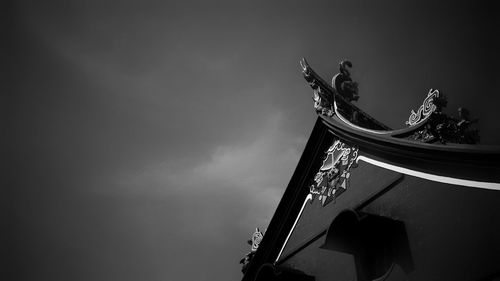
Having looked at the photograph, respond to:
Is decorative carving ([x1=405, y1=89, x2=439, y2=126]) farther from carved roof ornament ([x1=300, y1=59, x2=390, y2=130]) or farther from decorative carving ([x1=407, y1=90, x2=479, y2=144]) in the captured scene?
carved roof ornament ([x1=300, y1=59, x2=390, y2=130])

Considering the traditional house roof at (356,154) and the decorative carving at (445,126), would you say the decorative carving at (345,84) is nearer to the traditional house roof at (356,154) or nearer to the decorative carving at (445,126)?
the traditional house roof at (356,154)

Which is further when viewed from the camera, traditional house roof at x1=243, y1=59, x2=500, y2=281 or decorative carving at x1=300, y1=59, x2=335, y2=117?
decorative carving at x1=300, y1=59, x2=335, y2=117

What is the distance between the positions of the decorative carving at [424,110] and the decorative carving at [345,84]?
4.03 metres

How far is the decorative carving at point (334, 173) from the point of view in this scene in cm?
1261

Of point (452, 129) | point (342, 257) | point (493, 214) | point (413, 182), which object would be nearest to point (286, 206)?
point (342, 257)

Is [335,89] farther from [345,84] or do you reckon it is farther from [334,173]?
[334,173]

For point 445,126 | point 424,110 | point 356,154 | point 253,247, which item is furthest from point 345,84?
point 253,247

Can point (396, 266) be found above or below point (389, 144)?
below

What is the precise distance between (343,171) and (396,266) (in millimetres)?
3905

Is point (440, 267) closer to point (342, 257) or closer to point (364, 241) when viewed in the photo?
point (364, 241)

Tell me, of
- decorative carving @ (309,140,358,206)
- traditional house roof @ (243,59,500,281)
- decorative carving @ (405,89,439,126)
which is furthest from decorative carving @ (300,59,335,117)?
decorative carving @ (405,89,439,126)

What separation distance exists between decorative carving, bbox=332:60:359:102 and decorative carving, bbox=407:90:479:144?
469 cm

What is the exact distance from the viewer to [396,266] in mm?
9422

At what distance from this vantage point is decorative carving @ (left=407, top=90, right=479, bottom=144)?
9070 mm
